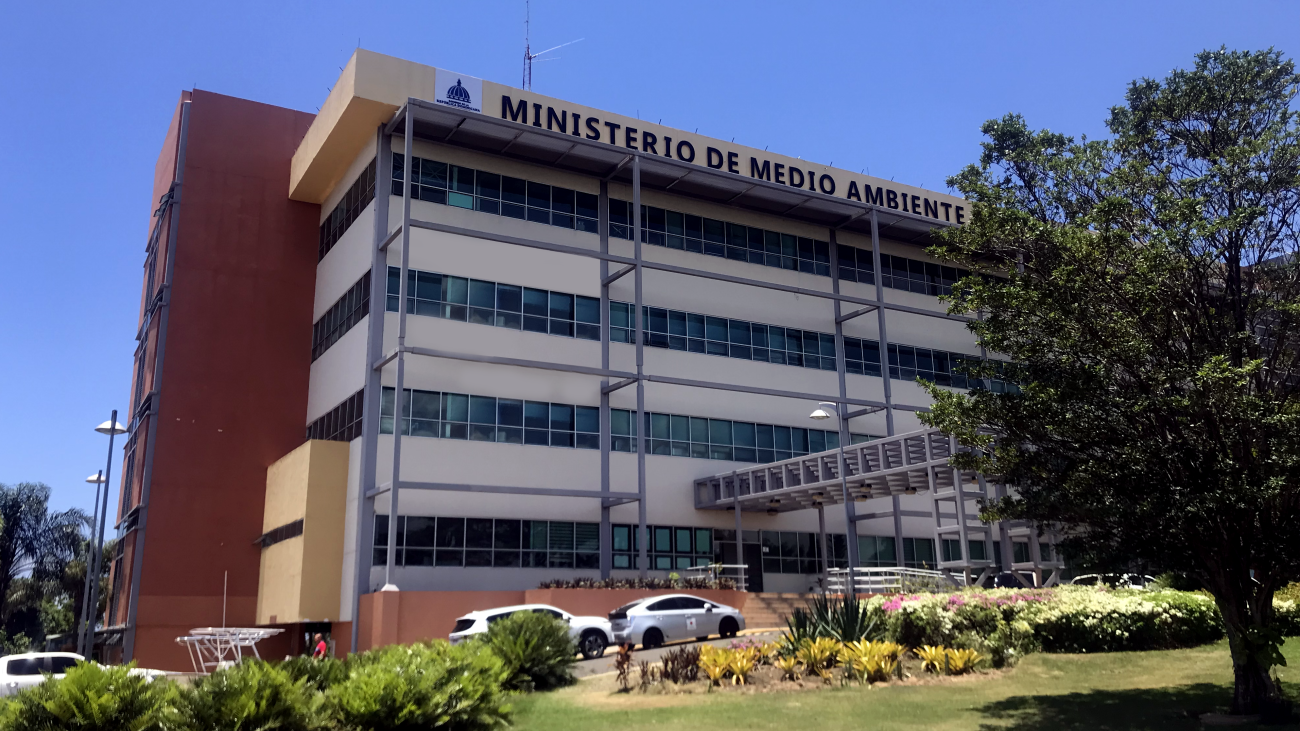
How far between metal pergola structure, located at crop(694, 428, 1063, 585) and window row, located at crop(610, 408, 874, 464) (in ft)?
5.08

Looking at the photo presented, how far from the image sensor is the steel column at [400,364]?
2941 cm

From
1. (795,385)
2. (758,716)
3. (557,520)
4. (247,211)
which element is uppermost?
(247,211)

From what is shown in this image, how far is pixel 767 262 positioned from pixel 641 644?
68.6 ft

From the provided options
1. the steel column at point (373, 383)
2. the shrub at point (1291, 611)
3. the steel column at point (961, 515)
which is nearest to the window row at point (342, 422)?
the steel column at point (373, 383)

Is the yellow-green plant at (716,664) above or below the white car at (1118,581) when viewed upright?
below

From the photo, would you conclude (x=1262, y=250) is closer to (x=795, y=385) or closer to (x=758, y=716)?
(x=758, y=716)

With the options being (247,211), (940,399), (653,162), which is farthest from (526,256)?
(940,399)

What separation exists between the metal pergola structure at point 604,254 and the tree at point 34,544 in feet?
97.4

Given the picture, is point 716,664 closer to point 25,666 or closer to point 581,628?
point 581,628

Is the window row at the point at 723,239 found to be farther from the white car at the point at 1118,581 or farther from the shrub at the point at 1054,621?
the shrub at the point at 1054,621

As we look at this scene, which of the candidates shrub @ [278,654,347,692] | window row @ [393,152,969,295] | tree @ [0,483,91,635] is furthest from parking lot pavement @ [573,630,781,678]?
tree @ [0,483,91,635]

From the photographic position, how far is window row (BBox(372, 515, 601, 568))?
31.5m

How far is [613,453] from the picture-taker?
117ft

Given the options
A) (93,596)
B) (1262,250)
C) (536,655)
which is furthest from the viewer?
(93,596)
